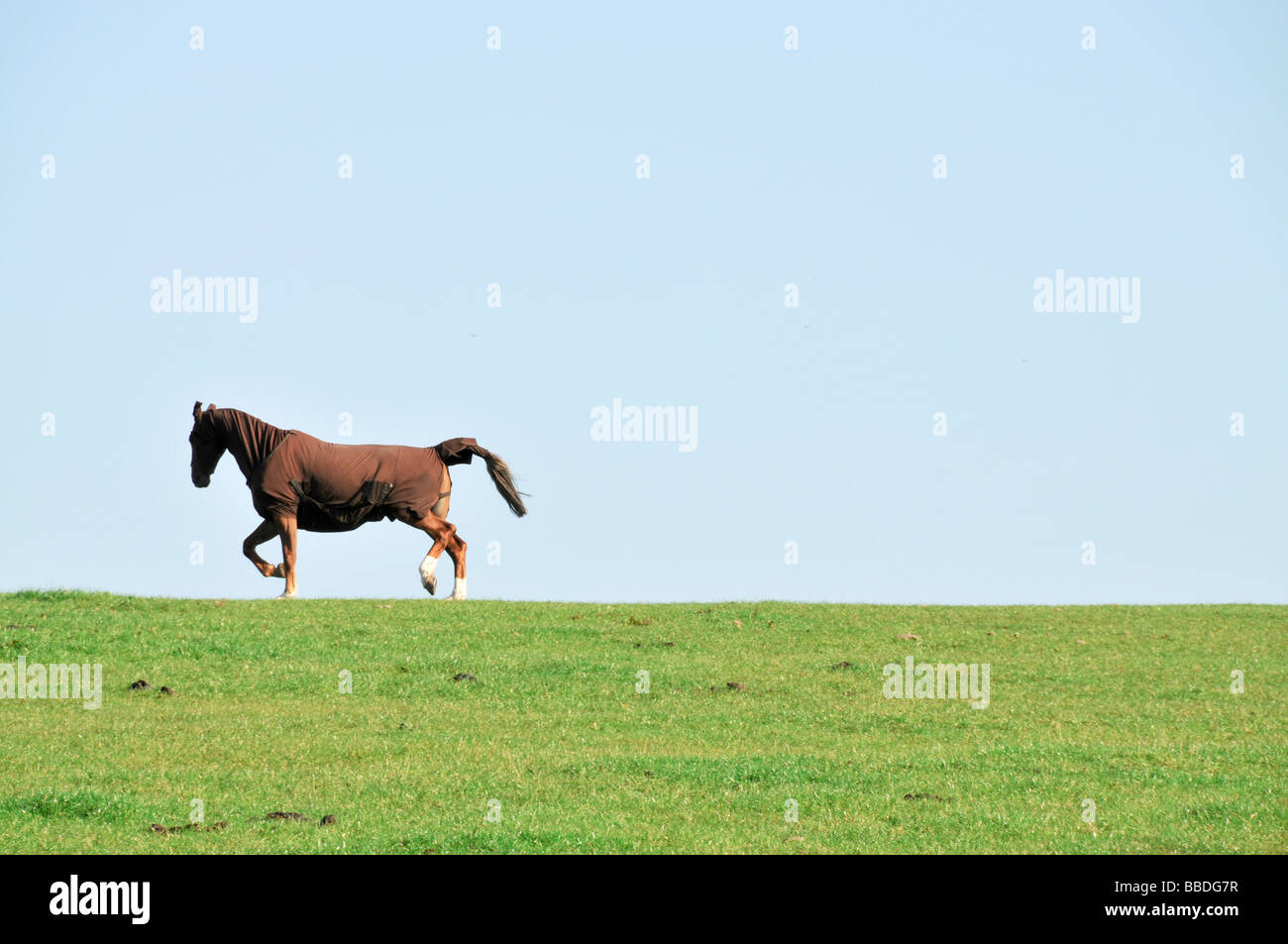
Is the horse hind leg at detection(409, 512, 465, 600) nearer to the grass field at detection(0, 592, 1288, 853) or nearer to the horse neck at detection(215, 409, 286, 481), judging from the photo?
the grass field at detection(0, 592, 1288, 853)

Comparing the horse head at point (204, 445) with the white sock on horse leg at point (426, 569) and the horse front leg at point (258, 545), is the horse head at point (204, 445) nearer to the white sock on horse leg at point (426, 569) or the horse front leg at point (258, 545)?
the horse front leg at point (258, 545)

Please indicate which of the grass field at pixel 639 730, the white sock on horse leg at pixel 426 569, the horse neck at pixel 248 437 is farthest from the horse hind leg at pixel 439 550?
the horse neck at pixel 248 437

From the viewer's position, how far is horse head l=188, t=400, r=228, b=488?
31828mm

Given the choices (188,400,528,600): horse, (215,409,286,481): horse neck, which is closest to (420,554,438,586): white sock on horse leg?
(188,400,528,600): horse

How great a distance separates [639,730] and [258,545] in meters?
13.5

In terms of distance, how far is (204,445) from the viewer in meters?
32.1

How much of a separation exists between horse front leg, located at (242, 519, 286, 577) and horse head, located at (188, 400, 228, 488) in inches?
72.8

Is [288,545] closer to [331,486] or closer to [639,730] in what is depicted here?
[331,486]

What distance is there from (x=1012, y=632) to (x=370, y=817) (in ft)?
49.2

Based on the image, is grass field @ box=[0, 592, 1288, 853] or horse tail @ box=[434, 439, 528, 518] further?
horse tail @ box=[434, 439, 528, 518]

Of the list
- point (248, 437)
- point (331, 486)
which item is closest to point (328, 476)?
point (331, 486)
